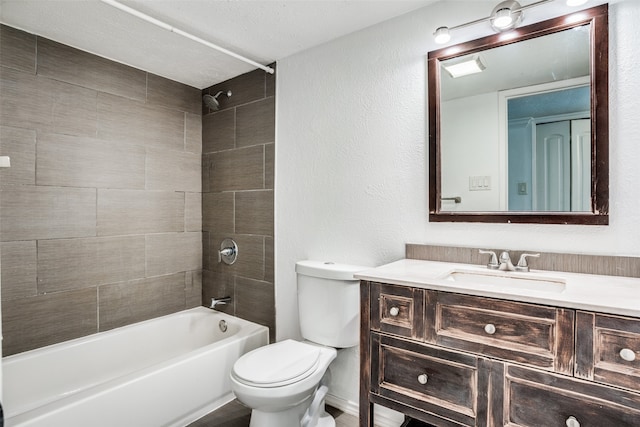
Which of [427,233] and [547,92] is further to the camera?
[427,233]

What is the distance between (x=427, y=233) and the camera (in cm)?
177

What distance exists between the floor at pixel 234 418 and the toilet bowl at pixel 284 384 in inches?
4.3

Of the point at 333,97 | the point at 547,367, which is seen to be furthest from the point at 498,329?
the point at 333,97

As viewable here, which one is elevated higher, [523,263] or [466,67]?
[466,67]

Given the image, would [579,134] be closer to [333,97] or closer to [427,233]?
[427,233]

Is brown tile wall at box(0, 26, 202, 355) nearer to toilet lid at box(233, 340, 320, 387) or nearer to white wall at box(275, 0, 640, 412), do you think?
white wall at box(275, 0, 640, 412)

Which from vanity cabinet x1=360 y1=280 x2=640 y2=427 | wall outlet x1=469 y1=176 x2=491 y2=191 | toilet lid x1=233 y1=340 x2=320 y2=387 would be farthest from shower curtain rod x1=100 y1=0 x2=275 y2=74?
toilet lid x1=233 y1=340 x2=320 y2=387

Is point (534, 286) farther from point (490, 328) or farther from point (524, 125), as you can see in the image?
point (524, 125)

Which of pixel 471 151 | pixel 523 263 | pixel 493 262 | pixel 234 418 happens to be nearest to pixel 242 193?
pixel 234 418

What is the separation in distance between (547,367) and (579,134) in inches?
36.8

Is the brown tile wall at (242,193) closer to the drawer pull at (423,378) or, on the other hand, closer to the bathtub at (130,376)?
the bathtub at (130,376)

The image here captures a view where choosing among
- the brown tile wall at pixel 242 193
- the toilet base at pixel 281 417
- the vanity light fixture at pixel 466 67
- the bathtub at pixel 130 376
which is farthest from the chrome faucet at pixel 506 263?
the bathtub at pixel 130 376

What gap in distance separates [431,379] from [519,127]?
115 centimetres

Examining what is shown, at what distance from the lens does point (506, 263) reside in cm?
147
